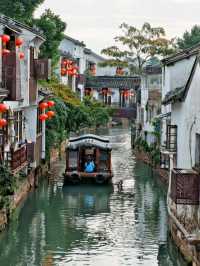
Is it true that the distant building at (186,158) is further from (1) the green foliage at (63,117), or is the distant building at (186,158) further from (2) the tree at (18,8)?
(2) the tree at (18,8)

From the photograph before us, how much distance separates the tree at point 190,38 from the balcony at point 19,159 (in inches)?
2176

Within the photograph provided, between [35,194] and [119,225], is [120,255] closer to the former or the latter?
[119,225]

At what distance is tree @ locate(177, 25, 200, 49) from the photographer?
85.9 m

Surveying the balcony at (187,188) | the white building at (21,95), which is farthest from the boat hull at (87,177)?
the balcony at (187,188)

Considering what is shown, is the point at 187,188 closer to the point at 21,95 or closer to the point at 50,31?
the point at 21,95

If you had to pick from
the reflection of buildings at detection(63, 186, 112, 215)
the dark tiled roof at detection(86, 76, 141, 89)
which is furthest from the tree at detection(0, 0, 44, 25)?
the dark tiled roof at detection(86, 76, 141, 89)

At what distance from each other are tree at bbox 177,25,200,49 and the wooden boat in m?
47.5

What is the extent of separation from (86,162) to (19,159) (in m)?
10.3

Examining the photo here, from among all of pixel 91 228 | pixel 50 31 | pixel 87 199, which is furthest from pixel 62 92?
pixel 91 228

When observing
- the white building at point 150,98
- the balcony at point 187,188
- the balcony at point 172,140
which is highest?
the white building at point 150,98

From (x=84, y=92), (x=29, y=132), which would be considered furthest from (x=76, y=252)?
A: (x=84, y=92)

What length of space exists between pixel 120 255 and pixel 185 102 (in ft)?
19.3

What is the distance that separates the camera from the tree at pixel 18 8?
52.2 m

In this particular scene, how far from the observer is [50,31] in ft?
177
